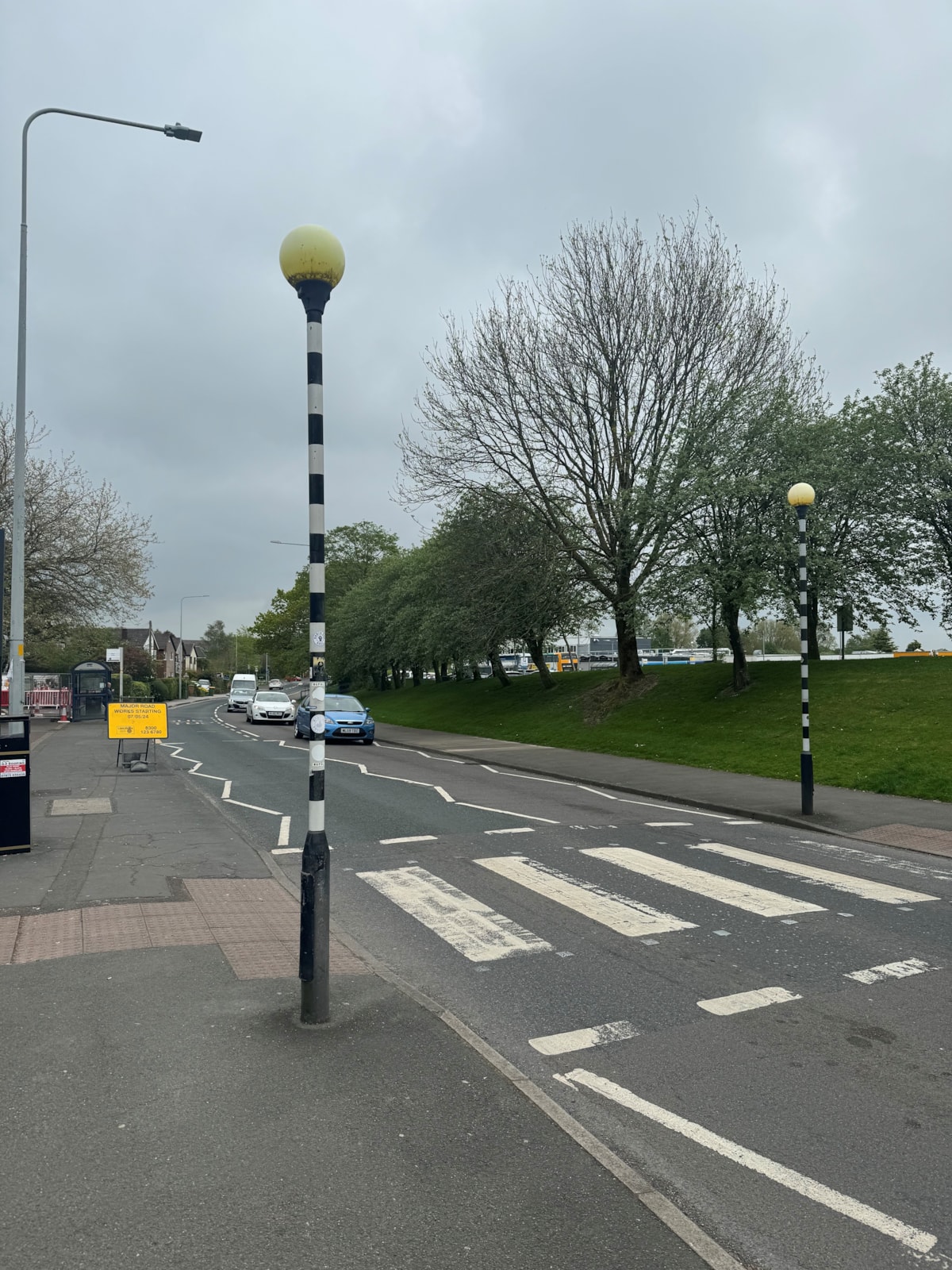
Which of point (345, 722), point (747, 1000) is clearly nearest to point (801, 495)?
point (747, 1000)

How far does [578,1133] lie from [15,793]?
25.2 feet

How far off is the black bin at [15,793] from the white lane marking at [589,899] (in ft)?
15.4

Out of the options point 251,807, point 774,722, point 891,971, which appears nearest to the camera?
point 891,971

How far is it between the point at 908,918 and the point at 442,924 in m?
3.73

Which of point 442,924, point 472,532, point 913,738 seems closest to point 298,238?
point 442,924

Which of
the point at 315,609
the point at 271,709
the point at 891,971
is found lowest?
the point at 891,971

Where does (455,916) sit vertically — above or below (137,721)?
below

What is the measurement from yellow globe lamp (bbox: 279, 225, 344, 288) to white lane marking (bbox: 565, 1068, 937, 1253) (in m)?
4.62

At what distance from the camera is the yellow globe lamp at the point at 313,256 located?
5.46 m

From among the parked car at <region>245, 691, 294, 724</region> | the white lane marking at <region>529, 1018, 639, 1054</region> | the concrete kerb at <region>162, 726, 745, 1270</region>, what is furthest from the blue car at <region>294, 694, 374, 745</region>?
the white lane marking at <region>529, 1018, 639, 1054</region>

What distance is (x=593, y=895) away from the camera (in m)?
8.17

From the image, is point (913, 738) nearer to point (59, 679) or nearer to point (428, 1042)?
point (428, 1042)

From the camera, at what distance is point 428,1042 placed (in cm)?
484

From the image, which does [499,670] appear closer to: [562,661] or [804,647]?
[804,647]
